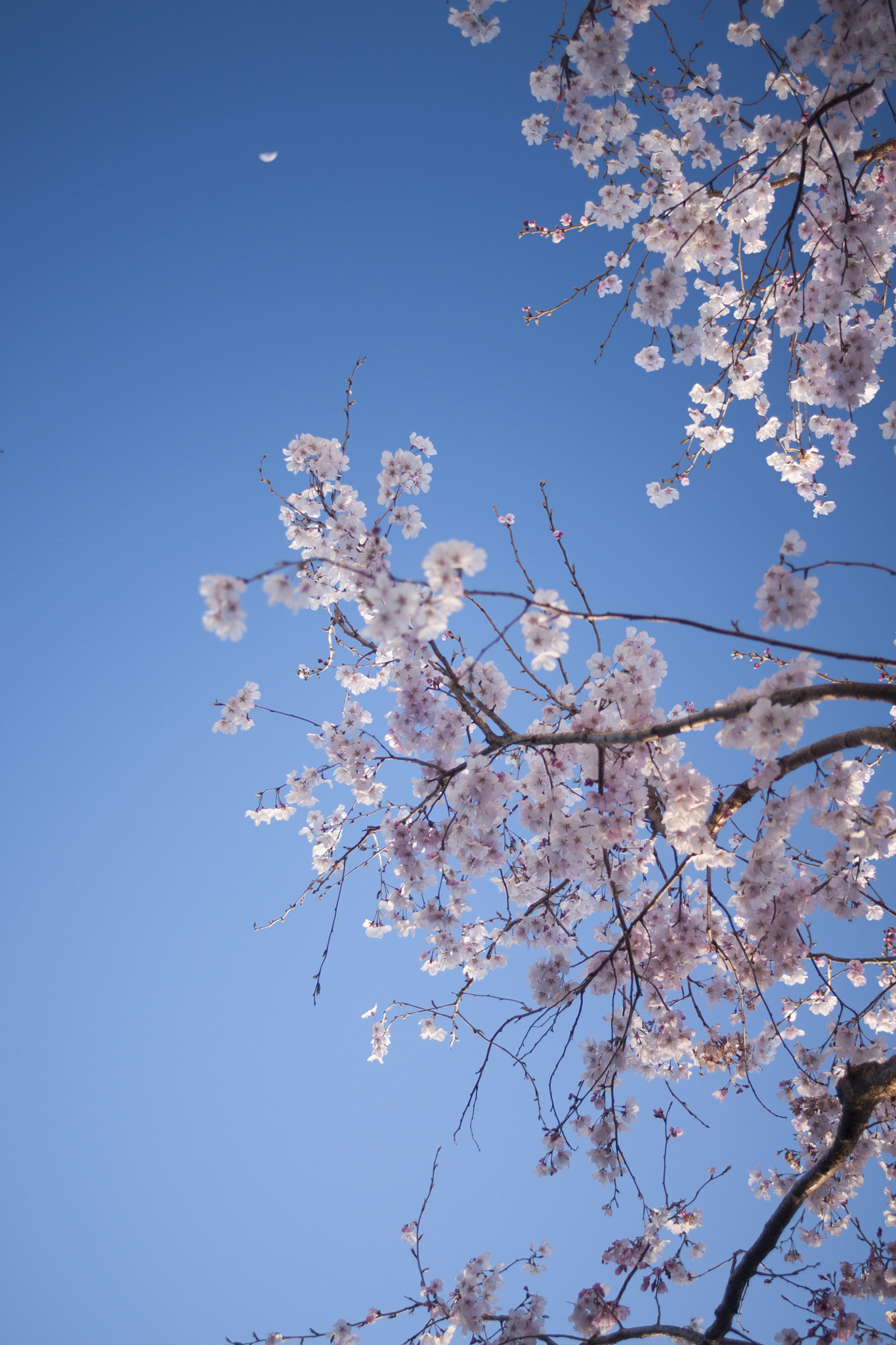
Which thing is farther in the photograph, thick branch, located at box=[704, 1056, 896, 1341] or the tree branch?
thick branch, located at box=[704, 1056, 896, 1341]

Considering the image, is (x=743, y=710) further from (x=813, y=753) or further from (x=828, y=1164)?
(x=828, y=1164)

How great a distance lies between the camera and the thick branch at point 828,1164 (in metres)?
2.47

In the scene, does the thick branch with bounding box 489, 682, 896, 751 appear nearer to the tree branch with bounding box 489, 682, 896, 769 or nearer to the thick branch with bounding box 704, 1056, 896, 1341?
the tree branch with bounding box 489, 682, 896, 769

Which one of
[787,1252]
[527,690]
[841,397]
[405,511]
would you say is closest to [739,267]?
[841,397]

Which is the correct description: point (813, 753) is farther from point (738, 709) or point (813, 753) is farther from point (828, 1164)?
point (828, 1164)

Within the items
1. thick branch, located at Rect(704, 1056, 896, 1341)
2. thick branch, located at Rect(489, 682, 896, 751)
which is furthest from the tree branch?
thick branch, located at Rect(704, 1056, 896, 1341)

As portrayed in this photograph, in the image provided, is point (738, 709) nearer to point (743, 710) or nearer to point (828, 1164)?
point (743, 710)

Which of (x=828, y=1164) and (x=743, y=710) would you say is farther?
(x=828, y=1164)

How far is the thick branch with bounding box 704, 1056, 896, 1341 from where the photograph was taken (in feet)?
8.10

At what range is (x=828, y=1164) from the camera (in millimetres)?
2637

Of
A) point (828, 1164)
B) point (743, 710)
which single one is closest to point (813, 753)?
point (743, 710)

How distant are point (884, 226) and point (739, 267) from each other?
87 cm

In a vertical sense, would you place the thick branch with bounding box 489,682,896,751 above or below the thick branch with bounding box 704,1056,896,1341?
above

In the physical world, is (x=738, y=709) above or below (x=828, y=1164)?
above
